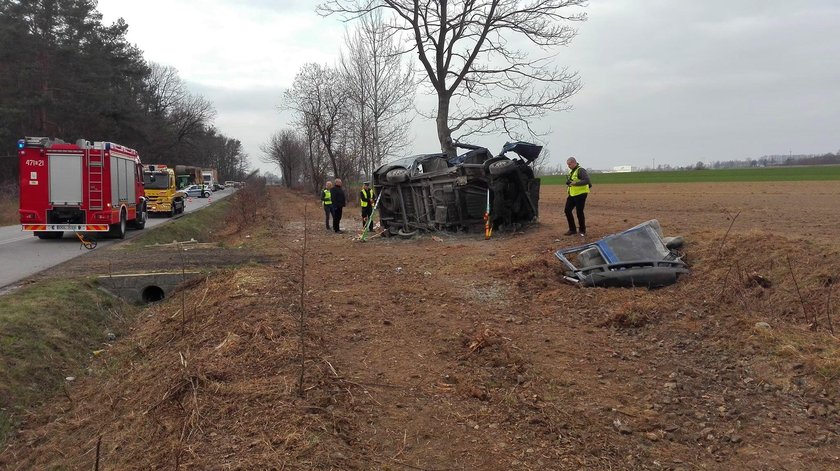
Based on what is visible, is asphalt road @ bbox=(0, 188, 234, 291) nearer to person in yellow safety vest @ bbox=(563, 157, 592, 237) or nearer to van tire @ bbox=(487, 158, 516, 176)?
van tire @ bbox=(487, 158, 516, 176)

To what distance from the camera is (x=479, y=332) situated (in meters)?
5.91

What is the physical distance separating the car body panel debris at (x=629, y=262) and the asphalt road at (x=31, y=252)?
30.6 ft

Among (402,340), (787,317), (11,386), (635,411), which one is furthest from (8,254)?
(787,317)

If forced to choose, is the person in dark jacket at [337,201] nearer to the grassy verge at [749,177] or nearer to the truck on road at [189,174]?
the truck on road at [189,174]

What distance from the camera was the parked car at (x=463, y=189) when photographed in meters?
13.7

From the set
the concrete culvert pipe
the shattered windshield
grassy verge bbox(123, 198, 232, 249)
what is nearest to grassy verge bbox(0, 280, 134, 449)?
the concrete culvert pipe

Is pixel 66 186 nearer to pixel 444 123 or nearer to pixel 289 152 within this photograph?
pixel 444 123

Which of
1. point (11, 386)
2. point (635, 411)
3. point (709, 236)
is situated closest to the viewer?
point (635, 411)

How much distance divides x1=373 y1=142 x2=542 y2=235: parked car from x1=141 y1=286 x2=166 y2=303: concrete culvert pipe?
275 inches

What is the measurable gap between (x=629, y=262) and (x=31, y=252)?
541 inches

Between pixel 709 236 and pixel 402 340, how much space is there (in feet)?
19.0

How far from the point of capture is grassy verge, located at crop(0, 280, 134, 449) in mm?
5594

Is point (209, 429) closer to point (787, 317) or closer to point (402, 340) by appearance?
point (402, 340)

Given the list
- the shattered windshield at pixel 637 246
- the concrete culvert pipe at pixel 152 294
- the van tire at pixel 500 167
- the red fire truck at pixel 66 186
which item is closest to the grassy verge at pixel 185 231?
the red fire truck at pixel 66 186
